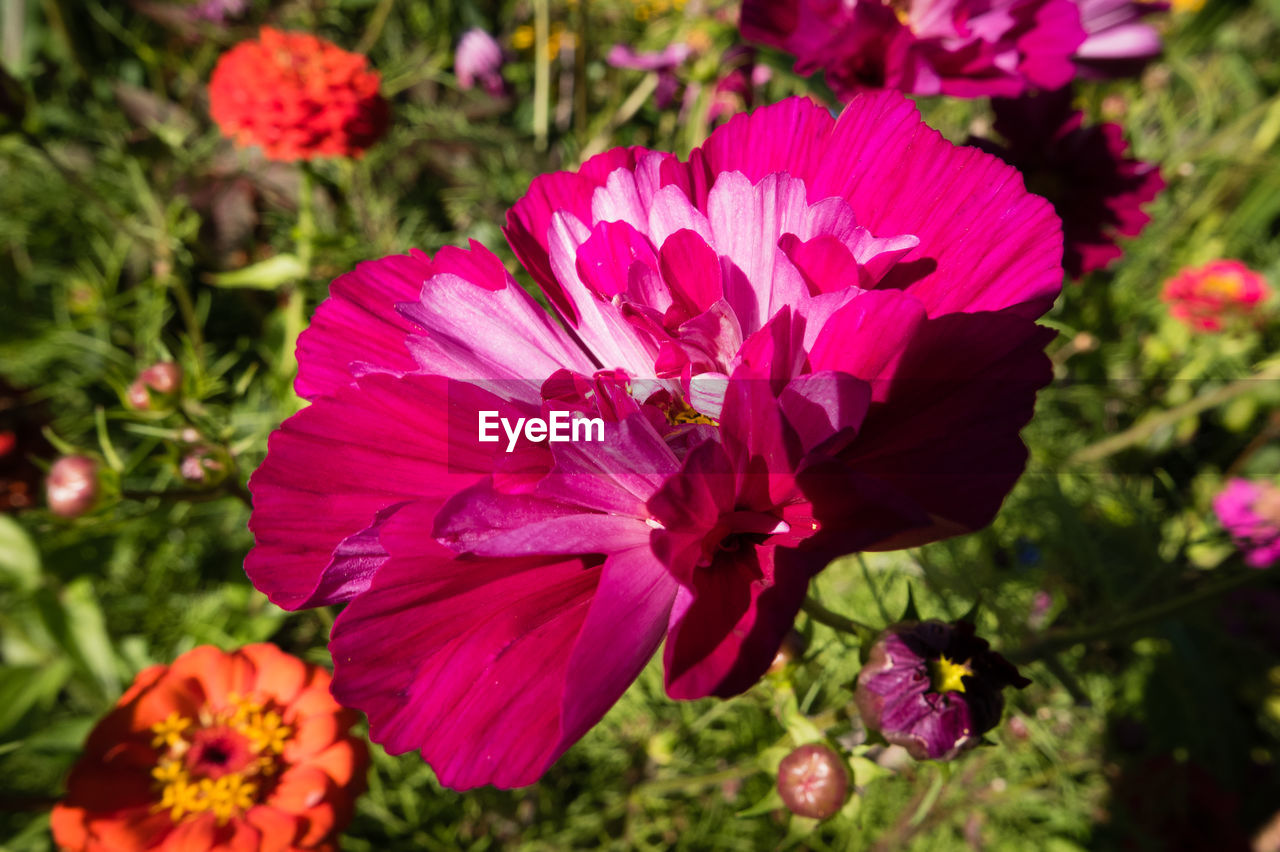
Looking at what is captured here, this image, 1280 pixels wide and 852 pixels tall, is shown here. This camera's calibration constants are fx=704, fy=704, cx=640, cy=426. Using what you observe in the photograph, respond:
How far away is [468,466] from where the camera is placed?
36 cm

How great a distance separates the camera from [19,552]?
2.91 ft

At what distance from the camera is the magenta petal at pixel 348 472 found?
34 centimetres

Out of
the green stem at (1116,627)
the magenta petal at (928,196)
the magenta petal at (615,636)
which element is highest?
the magenta petal at (928,196)

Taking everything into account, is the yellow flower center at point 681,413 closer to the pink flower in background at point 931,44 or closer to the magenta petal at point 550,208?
the magenta petal at point 550,208

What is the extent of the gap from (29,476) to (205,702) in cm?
51

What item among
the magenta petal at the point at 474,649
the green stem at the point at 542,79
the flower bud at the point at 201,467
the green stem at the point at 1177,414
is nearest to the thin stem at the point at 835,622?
the magenta petal at the point at 474,649

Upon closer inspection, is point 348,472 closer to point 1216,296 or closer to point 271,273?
point 271,273

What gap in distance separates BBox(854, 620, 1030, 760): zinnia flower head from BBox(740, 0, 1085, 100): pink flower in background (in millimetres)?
415

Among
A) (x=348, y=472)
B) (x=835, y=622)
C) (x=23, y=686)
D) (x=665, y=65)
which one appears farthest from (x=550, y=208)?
(x=23, y=686)

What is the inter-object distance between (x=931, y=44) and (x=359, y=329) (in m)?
0.52

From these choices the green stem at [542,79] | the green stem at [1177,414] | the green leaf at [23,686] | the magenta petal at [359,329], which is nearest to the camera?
the magenta petal at [359,329]

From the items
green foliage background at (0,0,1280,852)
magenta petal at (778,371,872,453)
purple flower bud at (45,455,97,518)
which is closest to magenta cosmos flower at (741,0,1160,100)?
green foliage background at (0,0,1280,852)

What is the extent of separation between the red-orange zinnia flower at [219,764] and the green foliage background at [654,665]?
0.35 ft

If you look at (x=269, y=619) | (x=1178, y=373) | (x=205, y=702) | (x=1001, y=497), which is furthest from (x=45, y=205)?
(x=1178, y=373)
